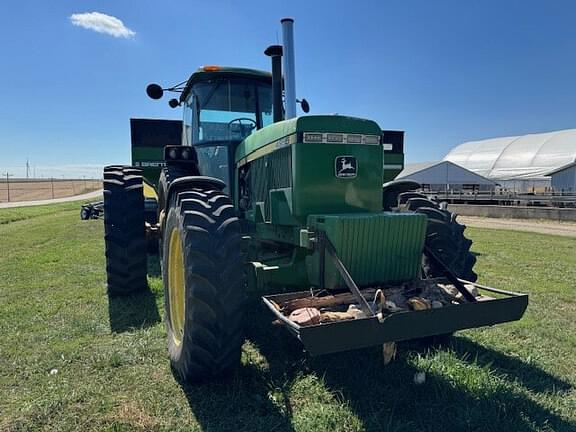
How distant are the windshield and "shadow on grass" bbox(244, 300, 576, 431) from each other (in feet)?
8.30

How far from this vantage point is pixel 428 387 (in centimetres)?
332

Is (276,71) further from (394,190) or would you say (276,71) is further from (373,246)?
(373,246)

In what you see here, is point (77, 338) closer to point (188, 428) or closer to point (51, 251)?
point (188, 428)

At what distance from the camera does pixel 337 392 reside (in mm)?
3258

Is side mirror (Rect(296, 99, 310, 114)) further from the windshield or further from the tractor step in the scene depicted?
the tractor step

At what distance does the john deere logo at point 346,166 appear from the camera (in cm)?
368

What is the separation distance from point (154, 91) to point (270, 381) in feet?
13.7

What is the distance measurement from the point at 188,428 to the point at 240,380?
0.60 meters

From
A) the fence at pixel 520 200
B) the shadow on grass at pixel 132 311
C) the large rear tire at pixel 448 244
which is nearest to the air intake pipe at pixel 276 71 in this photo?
the large rear tire at pixel 448 244

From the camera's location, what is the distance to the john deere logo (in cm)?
368

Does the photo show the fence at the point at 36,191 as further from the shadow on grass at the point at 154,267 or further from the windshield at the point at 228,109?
the windshield at the point at 228,109

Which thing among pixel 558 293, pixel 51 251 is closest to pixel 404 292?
pixel 558 293

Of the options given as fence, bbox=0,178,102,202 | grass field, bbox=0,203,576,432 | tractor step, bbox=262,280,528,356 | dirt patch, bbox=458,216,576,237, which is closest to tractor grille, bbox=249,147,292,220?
tractor step, bbox=262,280,528,356

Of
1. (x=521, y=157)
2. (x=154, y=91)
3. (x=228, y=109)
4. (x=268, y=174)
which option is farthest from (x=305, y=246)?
(x=521, y=157)
